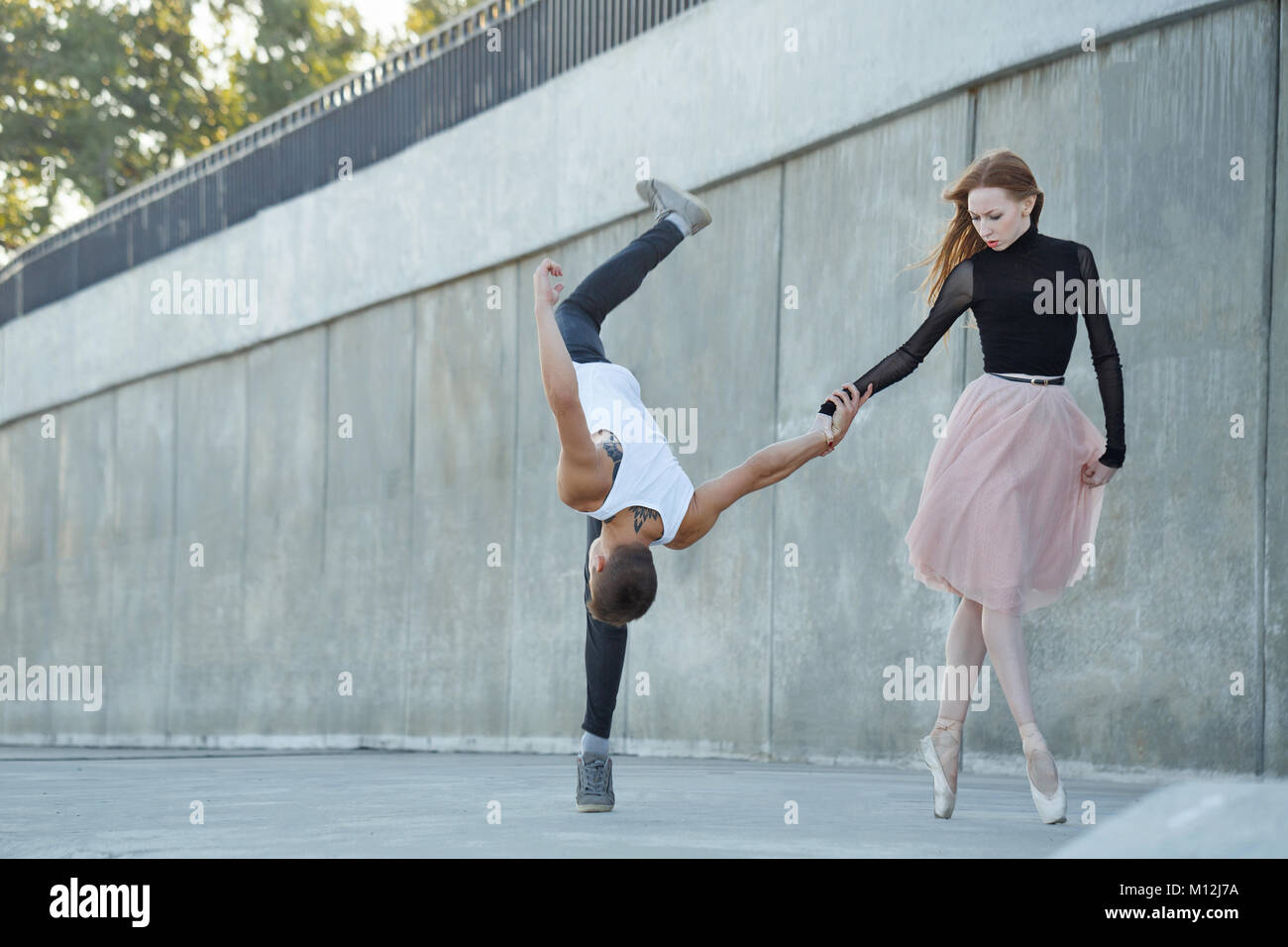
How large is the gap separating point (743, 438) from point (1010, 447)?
5.17 m

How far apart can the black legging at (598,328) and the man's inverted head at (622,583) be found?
0.56 ft

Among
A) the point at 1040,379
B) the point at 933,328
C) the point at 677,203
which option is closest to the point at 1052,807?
the point at 1040,379

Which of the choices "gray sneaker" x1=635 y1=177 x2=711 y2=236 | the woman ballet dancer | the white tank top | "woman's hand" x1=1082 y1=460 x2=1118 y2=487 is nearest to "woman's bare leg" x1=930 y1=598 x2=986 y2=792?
the woman ballet dancer

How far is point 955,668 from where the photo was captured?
16.2 ft

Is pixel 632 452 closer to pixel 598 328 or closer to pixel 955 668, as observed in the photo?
pixel 598 328

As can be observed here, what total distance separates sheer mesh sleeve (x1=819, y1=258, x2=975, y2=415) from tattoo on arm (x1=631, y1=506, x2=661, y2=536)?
811 millimetres

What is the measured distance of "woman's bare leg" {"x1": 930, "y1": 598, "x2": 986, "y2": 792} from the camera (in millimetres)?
4895

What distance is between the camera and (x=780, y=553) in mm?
9625

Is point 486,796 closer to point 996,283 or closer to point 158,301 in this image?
point 996,283

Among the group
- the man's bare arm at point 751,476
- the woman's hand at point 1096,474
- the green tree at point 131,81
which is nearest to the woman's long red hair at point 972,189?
the man's bare arm at point 751,476
